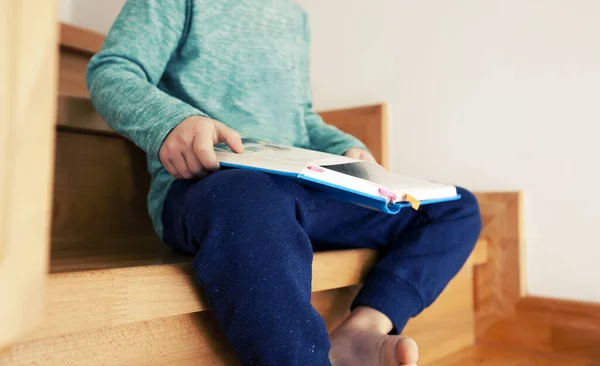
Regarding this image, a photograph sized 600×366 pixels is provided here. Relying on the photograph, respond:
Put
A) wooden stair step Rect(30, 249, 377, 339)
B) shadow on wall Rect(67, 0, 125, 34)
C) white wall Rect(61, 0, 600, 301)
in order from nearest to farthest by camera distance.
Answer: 1. wooden stair step Rect(30, 249, 377, 339)
2. white wall Rect(61, 0, 600, 301)
3. shadow on wall Rect(67, 0, 125, 34)

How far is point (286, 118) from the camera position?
81cm

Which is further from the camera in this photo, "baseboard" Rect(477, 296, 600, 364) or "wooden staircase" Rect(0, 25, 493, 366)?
"baseboard" Rect(477, 296, 600, 364)

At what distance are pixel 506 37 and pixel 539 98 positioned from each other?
127 millimetres

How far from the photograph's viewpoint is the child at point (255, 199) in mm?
458

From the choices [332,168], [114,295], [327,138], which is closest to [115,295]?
[114,295]

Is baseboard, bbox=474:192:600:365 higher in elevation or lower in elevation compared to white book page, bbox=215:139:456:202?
lower

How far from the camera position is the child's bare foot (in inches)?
19.5

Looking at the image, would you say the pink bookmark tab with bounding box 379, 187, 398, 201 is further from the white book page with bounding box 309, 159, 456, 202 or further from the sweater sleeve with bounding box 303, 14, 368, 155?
the sweater sleeve with bounding box 303, 14, 368, 155

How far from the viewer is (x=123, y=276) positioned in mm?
436

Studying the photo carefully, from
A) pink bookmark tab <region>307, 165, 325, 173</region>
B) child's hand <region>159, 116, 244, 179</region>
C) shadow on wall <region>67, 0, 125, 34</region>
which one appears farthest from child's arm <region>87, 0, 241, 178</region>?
shadow on wall <region>67, 0, 125, 34</region>

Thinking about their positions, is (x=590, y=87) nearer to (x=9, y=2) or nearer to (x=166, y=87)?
(x=166, y=87)

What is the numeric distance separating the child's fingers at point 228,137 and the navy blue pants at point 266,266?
4cm

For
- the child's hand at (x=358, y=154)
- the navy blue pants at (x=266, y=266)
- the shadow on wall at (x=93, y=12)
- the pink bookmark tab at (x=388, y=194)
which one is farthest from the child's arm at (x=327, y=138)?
the shadow on wall at (x=93, y=12)

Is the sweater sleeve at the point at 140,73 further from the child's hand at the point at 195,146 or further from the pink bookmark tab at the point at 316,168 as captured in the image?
the pink bookmark tab at the point at 316,168
